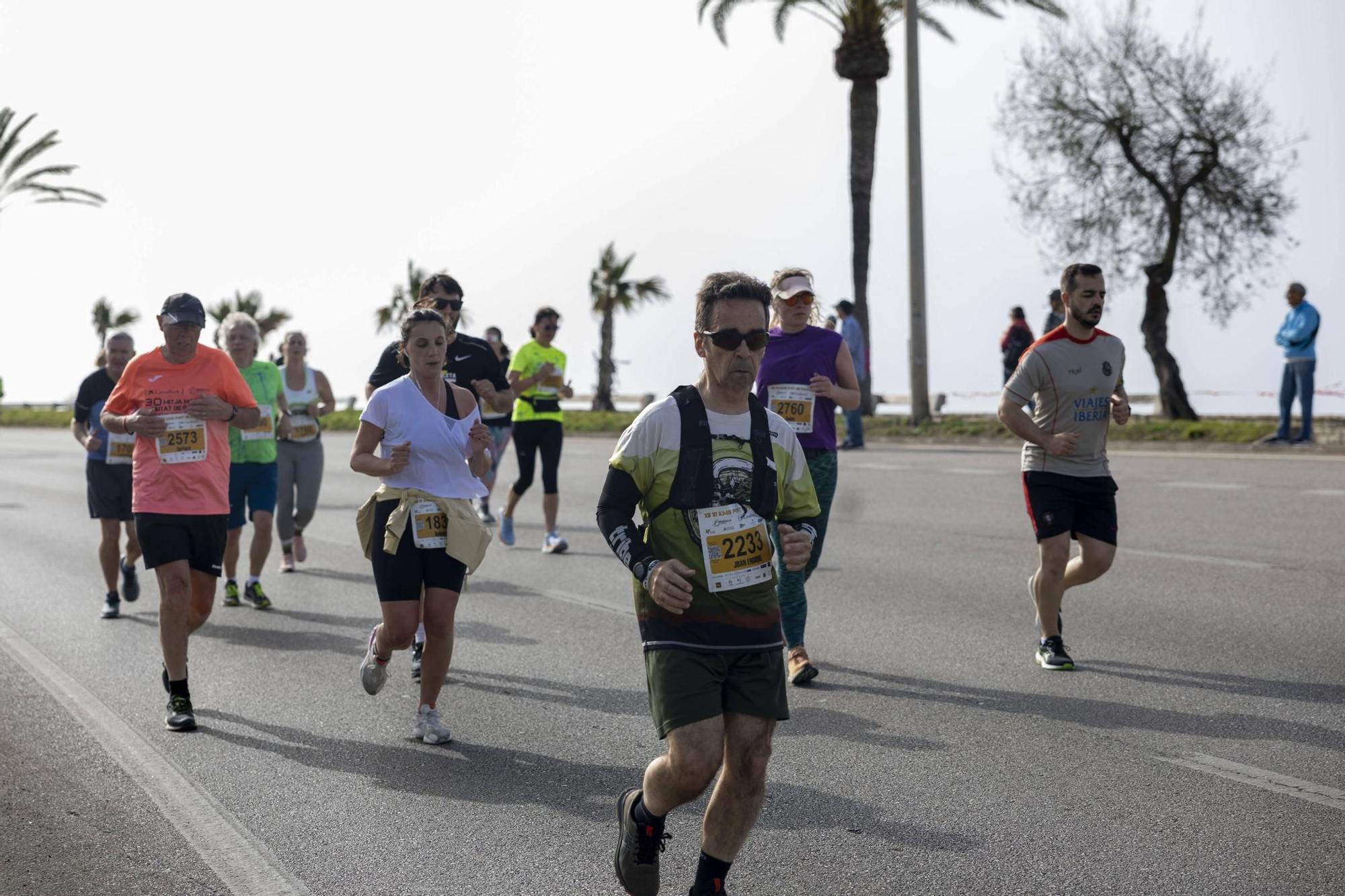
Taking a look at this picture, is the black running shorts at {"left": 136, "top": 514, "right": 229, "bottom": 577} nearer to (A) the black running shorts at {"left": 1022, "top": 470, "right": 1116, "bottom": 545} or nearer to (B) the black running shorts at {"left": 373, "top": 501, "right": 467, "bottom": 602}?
(B) the black running shorts at {"left": 373, "top": 501, "right": 467, "bottom": 602}

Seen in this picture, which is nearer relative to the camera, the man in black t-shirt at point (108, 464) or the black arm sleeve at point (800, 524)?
the black arm sleeve at point (800, 524)

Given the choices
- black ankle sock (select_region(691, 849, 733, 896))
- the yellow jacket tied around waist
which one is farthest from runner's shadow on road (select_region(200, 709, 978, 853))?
black ankle sock (select_region(691, 849, 733, 896))

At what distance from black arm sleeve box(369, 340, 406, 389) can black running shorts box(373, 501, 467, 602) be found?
111 cm

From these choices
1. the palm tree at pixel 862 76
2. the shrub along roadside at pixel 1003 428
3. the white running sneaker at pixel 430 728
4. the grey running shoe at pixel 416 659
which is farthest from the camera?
the palm tree at pixel 862 76

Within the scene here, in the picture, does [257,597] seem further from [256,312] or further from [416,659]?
[256,312]

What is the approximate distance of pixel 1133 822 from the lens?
4.98 meters

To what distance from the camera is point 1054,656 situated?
7.48 metres

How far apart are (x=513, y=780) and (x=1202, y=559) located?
6920 mm

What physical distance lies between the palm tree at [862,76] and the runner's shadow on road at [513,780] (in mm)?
26749

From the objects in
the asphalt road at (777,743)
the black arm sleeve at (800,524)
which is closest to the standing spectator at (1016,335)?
the asphalt road at (777,743)

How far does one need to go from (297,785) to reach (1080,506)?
3991 millimetres

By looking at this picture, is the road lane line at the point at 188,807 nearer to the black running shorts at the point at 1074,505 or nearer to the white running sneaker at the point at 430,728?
the white running sneaker at the point at 430,728

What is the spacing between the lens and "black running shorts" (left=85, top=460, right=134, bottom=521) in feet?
33.3

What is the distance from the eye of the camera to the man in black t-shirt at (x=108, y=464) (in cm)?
1013
